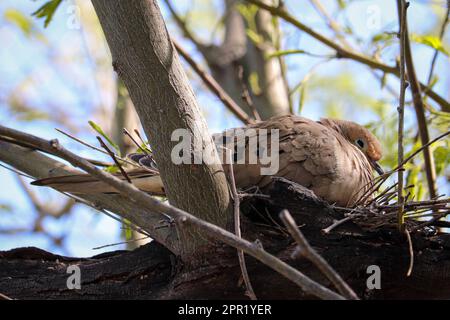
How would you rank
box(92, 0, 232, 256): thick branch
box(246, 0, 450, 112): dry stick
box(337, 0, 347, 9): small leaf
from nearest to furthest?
box(92, 0, 232, 256): thick branch, box(246, 0, 450, 112): dry stick, box(337, 0, 347, 9): small leaf

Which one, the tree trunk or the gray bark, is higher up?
the gray bark

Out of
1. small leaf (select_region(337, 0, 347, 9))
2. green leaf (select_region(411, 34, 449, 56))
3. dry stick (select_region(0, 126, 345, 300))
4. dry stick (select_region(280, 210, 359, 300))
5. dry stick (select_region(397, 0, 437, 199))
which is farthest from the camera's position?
small leaf (select_region(337, 0, 347, 9))

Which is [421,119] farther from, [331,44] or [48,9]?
[48,9]

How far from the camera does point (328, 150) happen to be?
398 cm

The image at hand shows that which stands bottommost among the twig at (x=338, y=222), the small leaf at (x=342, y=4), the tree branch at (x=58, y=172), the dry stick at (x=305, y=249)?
the dry stick at (x=305, y=249)

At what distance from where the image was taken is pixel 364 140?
17.0ft

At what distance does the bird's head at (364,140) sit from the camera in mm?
5109

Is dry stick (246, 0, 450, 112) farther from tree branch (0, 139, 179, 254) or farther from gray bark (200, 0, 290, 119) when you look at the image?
tree branch (0, 139, 179, 254)

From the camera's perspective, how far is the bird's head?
5109 mm

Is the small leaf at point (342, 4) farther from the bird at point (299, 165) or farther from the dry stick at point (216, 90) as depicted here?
the bird at point (299, 165)

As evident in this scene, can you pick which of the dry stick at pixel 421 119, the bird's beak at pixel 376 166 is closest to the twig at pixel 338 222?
the dry stick at pixel 421 119

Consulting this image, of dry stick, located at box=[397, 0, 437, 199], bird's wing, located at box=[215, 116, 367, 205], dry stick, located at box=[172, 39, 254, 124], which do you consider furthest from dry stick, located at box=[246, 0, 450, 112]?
bird's wing, located at box=[215, 116, 367, 205]
